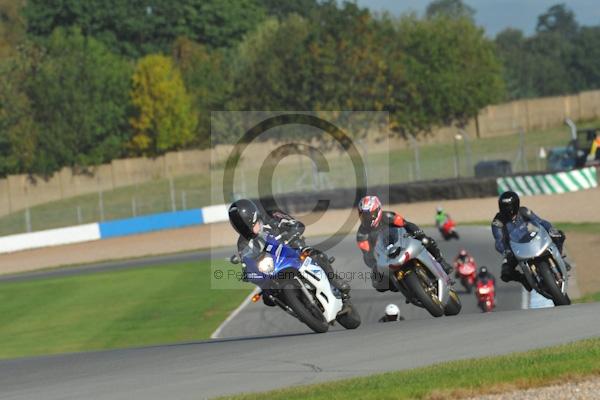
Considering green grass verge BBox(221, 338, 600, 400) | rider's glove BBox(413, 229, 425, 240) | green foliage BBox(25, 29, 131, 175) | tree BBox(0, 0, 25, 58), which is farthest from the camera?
tree BBox(0, 0, 25, 58)

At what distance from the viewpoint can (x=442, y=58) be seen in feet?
251

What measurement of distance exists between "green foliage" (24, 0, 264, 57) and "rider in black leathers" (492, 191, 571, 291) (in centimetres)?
7990

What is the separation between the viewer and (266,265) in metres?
13.2

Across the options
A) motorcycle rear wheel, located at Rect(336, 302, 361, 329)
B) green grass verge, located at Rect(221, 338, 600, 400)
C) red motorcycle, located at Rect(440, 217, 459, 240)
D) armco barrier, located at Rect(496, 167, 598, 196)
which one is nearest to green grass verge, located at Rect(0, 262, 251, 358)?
red motorcycle, located at Rect(440, 217, 459, 240)

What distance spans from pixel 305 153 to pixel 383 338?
1533 inches

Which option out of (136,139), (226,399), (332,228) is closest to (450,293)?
(226,399)

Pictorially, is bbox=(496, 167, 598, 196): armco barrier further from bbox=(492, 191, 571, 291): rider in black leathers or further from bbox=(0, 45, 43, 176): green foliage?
bbox=(0, 45, 43, 176): green foliage

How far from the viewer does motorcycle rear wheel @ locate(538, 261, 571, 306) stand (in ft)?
47.4

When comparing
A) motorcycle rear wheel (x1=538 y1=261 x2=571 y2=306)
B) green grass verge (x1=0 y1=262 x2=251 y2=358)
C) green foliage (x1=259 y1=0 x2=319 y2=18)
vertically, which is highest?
green foliage (x1=259 y1=0 x2=319 y2=18)

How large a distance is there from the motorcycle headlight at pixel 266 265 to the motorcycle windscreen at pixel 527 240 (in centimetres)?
336

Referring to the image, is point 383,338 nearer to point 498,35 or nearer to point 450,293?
point 450,293

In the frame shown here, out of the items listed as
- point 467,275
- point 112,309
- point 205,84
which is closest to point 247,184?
point 112,309

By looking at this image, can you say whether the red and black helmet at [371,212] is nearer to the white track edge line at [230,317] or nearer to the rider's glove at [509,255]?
the rider's glove at [509,255]

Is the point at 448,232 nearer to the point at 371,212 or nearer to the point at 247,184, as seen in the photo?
the point at 247,184
